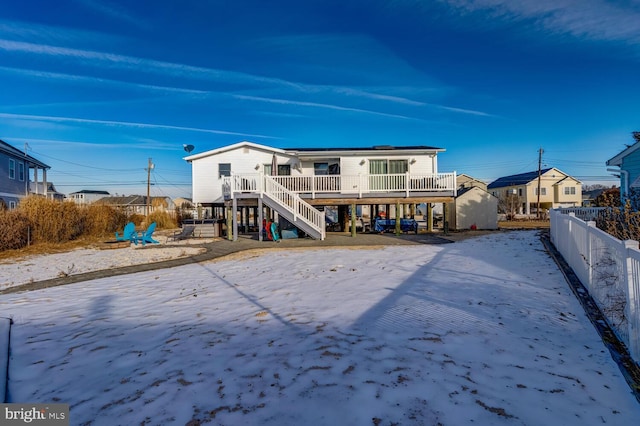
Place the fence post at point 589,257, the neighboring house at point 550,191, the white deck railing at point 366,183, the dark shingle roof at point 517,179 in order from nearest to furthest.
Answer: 1. the fence post at point 589,257
2. the white deck railing at point 366,183
3. the neighboring house at point 550,191
4. the dark shingle roof at point 517,179

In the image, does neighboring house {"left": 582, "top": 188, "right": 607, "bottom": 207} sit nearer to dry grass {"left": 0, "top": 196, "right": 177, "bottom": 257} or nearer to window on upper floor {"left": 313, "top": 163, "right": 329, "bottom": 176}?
window on upper floor {"left": 313, "top": 163, "right": 329, "bottom": 176}

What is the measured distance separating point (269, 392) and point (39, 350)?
10.1 feet

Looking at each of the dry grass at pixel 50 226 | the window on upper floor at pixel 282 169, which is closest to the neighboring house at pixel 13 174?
the dry grass at pixel 50 226

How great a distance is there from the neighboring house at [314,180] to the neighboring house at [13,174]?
48.2 ft

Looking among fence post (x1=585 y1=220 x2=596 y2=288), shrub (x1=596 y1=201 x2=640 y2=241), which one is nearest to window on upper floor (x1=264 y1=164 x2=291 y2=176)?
shrub (x1=596 y1=201 x2=640 y2=241)

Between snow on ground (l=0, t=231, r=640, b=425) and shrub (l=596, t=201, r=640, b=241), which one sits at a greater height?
shrub (l=596, t=201, r=640, b=241)

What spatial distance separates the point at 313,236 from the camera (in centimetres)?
1584

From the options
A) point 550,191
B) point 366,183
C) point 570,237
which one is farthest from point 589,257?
point 550,191

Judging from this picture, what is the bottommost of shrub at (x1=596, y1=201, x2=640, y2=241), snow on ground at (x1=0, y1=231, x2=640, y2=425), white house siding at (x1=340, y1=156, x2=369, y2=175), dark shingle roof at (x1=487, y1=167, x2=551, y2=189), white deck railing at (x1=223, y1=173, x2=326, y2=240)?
snow on ground at (x1=0, y1=231, x2=640, y2=425)

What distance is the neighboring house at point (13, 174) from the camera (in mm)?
24984

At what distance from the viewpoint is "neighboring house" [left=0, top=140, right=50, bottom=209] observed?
25.0m

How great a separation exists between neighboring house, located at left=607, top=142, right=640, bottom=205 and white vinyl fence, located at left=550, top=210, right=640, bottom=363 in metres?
8.94

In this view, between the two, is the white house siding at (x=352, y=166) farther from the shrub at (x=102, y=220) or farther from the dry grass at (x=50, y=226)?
the shrub at (x=102, y=220)

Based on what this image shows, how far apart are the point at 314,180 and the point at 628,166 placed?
13.5 metres
